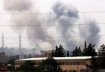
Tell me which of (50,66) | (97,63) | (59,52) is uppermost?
(59,52)

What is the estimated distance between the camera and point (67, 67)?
4350 inches

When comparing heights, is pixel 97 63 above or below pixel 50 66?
above

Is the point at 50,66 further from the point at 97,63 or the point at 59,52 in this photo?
the point at 59,52

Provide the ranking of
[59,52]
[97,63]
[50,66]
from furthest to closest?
[59,52], [50,66], [97,63]

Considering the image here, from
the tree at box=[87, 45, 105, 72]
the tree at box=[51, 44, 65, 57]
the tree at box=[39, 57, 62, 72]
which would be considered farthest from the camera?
the tree at box=[51, 44, 65, 57]

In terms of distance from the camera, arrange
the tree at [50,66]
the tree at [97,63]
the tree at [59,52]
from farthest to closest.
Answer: the tree at [59,52] → the tree at [50,66] → the tree at [97,63]

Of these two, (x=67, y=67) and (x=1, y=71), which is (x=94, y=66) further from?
(x=67, y=67)

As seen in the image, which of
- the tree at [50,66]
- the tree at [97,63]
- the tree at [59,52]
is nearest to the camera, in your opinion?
the tree at [97,63]

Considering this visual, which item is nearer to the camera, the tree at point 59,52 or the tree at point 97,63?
the tree at point 97,63

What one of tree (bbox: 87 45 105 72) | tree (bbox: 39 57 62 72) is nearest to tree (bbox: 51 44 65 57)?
tree (bbox: 39 57 62 72)

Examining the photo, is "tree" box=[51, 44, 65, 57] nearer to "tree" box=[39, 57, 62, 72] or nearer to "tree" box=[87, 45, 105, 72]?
"tree" box=[39, 57, 62, 72]

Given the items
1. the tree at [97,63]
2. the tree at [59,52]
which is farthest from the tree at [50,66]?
the tree at [59,52]

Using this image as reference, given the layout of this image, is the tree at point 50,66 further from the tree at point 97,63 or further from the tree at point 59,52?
the tree at point 59,52

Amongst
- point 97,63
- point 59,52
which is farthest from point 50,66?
point 59,52
